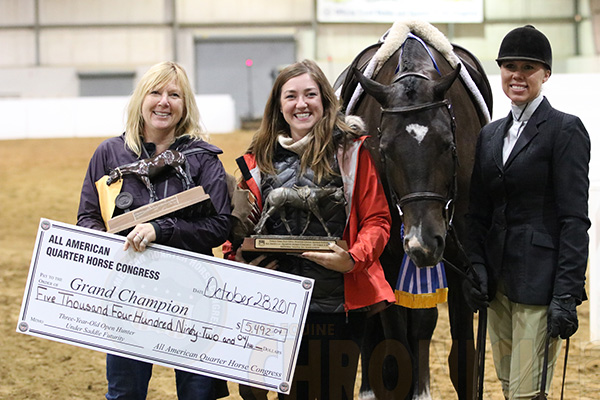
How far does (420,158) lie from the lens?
2.32 meters

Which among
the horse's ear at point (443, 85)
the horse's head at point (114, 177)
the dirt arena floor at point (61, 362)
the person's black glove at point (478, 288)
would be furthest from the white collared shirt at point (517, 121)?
the dirt arena floor at point (61, 362)

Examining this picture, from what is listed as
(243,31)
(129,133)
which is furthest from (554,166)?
(243,31)

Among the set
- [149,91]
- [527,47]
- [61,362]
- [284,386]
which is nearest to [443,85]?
[527,47]

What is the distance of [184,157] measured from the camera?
90.7 inches

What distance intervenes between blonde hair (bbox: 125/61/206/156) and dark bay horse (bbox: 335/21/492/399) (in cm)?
61

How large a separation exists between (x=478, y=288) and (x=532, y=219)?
31 cm

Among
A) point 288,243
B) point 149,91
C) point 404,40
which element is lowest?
point 288,243

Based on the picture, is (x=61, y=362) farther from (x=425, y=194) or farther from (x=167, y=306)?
(x=425, y=194)

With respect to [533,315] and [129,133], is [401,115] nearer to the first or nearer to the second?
[533,315]

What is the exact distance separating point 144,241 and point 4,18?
17.2m

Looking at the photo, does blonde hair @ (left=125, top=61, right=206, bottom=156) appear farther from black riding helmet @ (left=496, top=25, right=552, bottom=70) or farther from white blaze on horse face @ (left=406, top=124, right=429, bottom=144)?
black riding helmet @ (left=496, top=25, right=552, bottom=70)

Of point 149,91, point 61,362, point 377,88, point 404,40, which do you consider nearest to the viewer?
point 149,91

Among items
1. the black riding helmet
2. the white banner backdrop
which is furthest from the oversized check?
the white banner backdrop

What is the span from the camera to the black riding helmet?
2.22 metres
